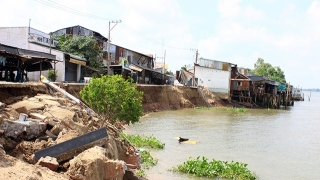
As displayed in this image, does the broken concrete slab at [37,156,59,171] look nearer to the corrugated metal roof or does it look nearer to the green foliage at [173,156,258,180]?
the green foliage at [173,156,258,180]

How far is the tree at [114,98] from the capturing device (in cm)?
1460

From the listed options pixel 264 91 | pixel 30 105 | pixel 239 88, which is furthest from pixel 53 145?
pixel 264 91

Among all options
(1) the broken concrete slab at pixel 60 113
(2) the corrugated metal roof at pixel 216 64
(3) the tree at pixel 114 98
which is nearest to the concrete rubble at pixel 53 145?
(1) the broken concrete slab at pixel 60 113

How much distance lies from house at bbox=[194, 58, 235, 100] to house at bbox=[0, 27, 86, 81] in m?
24.4

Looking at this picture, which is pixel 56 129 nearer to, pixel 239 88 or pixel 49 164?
pixel 49 164

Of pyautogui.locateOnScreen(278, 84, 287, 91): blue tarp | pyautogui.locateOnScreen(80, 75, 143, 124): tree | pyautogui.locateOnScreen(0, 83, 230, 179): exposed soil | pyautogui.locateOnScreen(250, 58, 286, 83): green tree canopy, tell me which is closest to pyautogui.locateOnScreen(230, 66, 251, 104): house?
pyautogui.locateOnScreen(278, 84, 287, 91): blue tarp

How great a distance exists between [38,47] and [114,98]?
19288 mm

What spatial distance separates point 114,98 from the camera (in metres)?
14.5

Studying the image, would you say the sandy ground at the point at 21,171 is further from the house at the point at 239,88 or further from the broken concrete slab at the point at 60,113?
the house at the point at 239,88

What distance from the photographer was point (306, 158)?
18.5 meters

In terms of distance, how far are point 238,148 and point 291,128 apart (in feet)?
44.9

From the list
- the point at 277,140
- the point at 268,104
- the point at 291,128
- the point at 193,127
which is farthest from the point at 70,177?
the point at 268,104

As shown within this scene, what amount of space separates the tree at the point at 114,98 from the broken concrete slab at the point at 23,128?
6.79 m

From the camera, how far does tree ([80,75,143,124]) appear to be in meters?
14.6
